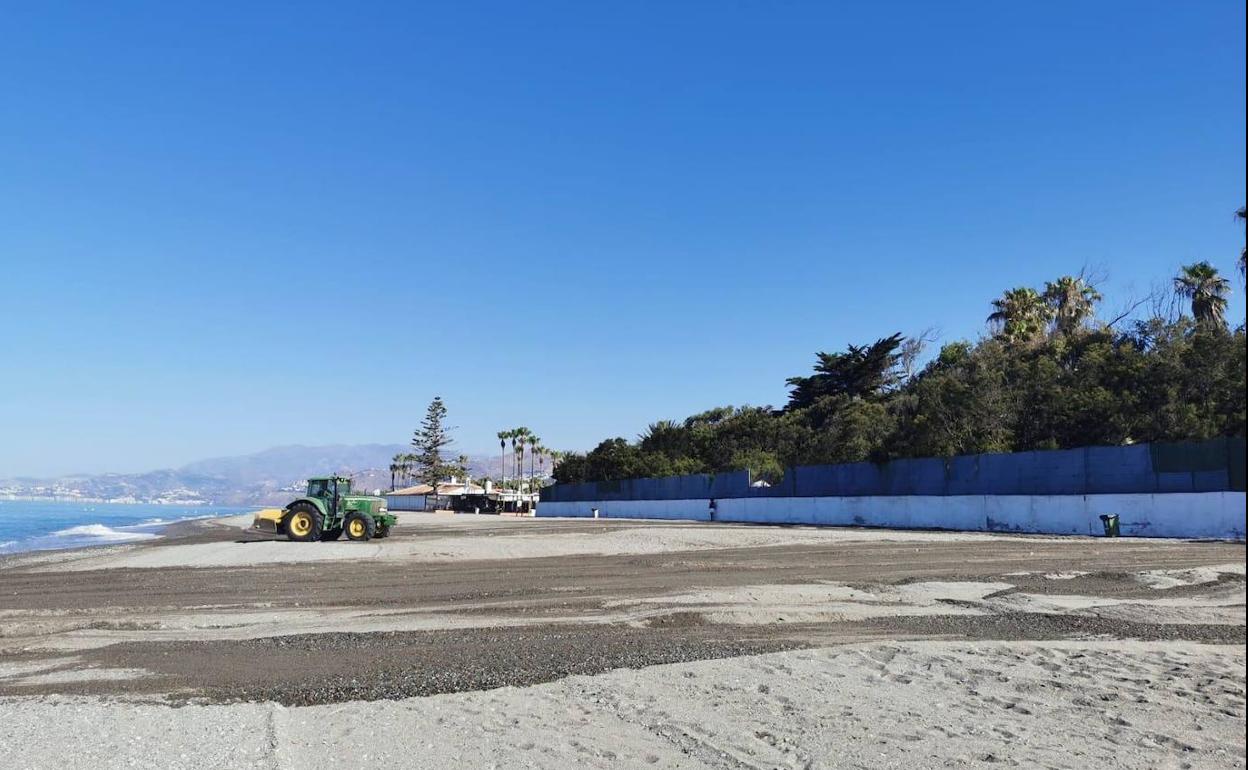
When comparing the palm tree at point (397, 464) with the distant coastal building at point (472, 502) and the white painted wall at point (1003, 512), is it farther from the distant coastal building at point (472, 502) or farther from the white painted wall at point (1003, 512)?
the white painted wall at point (1003, 512)

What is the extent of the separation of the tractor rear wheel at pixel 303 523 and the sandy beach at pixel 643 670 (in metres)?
13.0

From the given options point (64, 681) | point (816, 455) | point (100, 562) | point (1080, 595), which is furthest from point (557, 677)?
point (816, 455)

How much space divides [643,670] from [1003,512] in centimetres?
3057

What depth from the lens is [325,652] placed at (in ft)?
33.7

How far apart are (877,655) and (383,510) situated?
29.1 metres

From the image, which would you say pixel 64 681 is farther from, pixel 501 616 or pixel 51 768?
pixel 501 616

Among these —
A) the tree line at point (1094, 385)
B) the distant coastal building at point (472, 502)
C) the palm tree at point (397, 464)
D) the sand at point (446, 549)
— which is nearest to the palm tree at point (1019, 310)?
the tree line at point (1094, 385)

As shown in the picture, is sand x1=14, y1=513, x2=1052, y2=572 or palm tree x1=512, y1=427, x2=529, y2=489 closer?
sand x1=14, y1=513, x2=1052, y2=572

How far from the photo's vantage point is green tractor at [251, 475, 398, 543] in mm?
31531

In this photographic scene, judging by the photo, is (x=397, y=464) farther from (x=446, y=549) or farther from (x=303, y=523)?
(x=446, y=549)

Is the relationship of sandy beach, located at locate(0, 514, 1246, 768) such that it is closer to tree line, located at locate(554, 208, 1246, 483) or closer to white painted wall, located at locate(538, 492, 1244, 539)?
tree line, located at locate(554, 208, 1246, 483)

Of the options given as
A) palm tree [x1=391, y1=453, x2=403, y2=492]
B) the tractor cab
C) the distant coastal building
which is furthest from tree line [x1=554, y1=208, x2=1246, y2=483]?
palm tree [x1=391, y1=453, x2=403, y2=492]

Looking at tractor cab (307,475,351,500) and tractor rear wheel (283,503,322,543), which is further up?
tractor cab (307,475,351,500)

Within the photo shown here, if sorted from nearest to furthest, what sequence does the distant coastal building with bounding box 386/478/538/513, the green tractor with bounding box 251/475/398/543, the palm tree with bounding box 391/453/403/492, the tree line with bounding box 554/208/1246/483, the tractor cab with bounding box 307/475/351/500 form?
the tree line with bounding box 554/208/1246/483
the green tractor with bounding box 251/475/398/543
the tractor cab with bounding box 307/475/351/500
the distant coastal building with bounding box 386/478/538/513
the palm tree with bounding box 391/453/403/492
